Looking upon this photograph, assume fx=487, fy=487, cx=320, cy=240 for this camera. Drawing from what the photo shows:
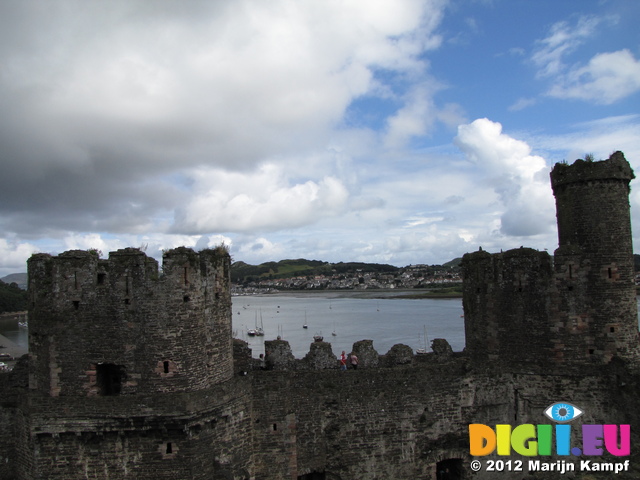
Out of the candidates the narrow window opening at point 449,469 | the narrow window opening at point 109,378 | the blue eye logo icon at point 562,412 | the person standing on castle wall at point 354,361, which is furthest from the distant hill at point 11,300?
the blue eye logo icon at point 562,412

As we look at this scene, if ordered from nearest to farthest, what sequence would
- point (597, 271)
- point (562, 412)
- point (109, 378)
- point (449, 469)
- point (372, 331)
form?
point (109, 378), point (597, 271), point (562, 412), point (449, 469), point (372, 331)

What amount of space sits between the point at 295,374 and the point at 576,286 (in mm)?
7394

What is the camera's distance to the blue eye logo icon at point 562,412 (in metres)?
12.3

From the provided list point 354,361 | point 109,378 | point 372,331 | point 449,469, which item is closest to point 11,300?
point 372,331

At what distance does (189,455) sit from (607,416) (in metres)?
10.1

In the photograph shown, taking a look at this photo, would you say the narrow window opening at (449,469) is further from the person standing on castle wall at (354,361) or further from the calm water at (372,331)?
the calm water at (372,331)

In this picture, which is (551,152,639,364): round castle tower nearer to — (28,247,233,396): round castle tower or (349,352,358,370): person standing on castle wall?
(349,352,358,370): person standing on castle wall

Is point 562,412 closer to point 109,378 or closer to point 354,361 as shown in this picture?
point 354,361

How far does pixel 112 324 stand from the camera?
997 cm

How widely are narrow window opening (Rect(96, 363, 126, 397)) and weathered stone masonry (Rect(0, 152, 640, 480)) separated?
1.9 inches

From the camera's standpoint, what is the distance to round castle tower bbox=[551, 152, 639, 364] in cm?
1209

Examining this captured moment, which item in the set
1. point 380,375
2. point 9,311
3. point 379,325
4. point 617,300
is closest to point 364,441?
point 380,375

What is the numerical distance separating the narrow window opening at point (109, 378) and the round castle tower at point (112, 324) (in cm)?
5

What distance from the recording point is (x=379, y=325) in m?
71.2
